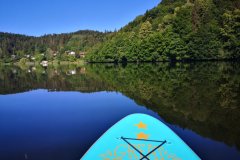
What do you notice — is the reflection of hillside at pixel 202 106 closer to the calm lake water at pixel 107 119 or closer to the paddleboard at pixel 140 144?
the calm lake water at pixel 107 119

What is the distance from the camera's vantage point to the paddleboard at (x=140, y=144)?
18.4ft

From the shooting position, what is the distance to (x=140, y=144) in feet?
20.0

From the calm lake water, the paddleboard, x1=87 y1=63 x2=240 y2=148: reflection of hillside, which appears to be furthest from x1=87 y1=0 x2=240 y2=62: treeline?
the paddleboard

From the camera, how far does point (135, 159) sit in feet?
18.0

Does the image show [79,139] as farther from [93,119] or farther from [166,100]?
[166,100]

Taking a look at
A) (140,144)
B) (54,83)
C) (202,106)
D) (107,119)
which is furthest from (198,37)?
(140,144)

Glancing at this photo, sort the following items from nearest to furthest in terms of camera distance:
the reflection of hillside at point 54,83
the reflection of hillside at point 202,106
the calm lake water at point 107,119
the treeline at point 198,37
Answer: the calm lake water at point 107,119, the reflection of hillside at point 202,106, the reflection of hillside at point 54,83, the treeline at point 198,37

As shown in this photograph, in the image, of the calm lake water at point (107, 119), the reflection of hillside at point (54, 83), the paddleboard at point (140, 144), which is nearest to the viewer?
the paddleboard at point (140, 144)

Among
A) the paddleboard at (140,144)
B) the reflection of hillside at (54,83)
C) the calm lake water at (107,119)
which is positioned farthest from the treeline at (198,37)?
the paddleboard at (140,144)

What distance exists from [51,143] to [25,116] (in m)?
4.65

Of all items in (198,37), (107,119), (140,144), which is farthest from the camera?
(198,37)

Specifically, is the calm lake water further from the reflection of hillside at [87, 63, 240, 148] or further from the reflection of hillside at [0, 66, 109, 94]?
the reflection of hillside at [0, 66, 109, 94]

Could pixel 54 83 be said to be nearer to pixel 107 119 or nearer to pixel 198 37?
pixel 107 119

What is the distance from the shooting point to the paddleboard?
221 inches
